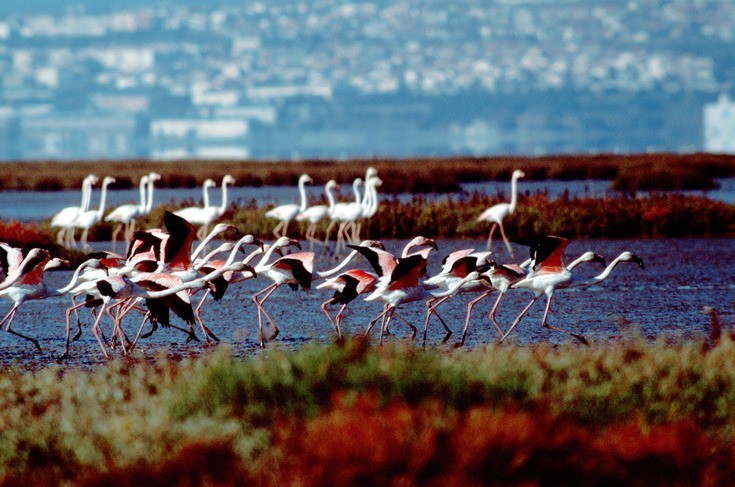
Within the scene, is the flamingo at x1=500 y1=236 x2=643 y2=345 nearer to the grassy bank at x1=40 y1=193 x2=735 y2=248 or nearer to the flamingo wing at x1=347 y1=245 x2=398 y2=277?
the flamingo wing at x1=347 y1=245 x2=398 y2=277

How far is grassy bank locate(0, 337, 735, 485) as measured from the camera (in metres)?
6.00

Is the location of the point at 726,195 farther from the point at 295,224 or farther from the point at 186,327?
the point at 186,327

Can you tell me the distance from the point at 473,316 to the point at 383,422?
7.27 m

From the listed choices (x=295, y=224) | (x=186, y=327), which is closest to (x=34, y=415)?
(x=186, y=327)

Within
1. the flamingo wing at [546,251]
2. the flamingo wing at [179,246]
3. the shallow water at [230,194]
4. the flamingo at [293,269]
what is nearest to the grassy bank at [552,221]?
the flamingo wing at [546,251]

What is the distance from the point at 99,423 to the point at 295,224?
1902 centimetres

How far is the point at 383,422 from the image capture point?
6.21 m

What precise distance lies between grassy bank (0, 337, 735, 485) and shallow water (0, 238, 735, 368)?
1.74 m

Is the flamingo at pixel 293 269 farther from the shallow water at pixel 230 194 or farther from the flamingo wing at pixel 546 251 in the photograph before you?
the shallow water at pixel 230 194

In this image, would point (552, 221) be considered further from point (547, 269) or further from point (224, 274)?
point (224, 274)

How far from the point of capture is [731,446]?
6.75 m

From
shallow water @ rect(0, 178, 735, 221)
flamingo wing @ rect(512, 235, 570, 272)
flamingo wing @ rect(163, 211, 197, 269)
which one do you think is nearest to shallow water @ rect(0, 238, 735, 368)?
flamingo wing @ rect(512, 235, 570, 272)

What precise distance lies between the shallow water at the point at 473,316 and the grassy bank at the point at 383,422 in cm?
174

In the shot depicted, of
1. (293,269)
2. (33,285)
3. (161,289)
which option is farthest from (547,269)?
(33,285)
